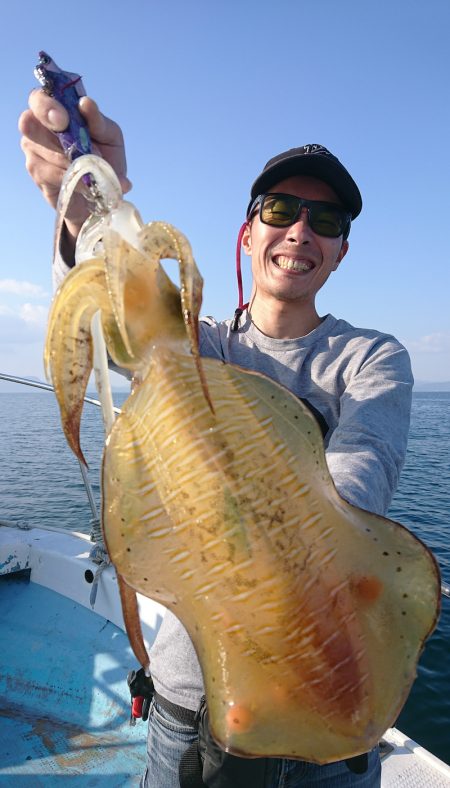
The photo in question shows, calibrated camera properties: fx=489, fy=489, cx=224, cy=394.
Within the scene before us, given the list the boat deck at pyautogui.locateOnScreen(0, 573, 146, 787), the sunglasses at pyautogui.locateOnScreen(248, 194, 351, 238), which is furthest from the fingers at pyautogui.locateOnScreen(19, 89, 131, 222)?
the boat deck at pyautogui.locateOnScreen(0, 573, 146, 787)

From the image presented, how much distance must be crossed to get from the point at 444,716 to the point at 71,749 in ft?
20.2

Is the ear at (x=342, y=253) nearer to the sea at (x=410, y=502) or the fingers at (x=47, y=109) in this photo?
the fingers at (x=47, y=109)

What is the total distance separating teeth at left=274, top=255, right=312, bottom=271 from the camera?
9.51ft

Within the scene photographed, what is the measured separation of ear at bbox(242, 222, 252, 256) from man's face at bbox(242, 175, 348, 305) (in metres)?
0.21

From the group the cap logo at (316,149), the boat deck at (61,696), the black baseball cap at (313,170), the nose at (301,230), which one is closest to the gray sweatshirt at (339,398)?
the nose at (301,230)

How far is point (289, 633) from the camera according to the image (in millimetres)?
1246

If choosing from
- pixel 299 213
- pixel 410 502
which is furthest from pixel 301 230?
pixel 410 502

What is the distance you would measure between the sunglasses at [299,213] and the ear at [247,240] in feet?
1.00

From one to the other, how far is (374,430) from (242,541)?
109 cm

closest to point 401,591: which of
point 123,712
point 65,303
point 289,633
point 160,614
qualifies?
point 289,633

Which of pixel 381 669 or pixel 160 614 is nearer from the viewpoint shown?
pixel 381 669

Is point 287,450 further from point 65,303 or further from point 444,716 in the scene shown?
point 444,716

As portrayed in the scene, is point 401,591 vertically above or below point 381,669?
above

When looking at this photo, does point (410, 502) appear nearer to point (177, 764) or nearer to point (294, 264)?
point (294, 264)
